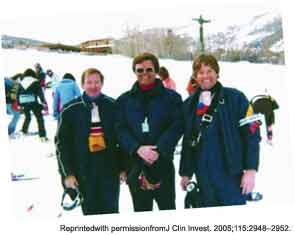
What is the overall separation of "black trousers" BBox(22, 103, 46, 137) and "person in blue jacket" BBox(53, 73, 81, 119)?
0.44ft

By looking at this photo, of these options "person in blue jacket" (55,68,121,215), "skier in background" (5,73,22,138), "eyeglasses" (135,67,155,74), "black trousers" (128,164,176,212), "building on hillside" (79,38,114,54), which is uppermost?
"building on hillside" (79,38,114,54)

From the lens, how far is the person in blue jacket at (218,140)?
9.95 feet

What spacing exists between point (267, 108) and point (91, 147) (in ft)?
4.72

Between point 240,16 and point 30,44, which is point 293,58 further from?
point 30,44

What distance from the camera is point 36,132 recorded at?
10.6 feet

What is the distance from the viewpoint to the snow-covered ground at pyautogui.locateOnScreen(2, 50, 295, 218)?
123 inches

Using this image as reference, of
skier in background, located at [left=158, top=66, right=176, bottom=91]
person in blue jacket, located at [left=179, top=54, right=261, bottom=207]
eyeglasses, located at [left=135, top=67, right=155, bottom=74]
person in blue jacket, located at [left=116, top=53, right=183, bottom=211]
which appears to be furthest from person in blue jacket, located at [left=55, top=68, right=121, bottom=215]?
person in blue jacket, located at [left=179, top=54, right=261, bottom=207]

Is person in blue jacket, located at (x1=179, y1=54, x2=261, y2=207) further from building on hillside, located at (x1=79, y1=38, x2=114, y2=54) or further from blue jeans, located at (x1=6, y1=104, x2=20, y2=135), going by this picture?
blue jeans, located at (x1=6, y1=104, x2=20, y2=135)

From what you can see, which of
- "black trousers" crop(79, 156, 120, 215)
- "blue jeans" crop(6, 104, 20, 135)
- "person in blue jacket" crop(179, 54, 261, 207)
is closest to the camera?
"person in blue jacket" crop(179, 54, 261, 207)

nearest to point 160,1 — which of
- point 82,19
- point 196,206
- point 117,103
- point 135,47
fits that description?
point 135,47

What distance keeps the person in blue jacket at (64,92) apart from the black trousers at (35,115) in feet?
0.44

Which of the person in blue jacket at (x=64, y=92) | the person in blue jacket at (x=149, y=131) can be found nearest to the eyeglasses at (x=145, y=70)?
the person in blue jacket at (x=149, y=131)

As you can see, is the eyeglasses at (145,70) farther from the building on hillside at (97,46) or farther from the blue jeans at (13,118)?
the blue jeans at (13,118)

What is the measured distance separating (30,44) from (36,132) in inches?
28.9
